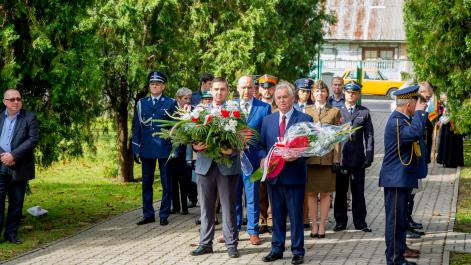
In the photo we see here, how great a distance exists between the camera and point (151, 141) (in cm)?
1313

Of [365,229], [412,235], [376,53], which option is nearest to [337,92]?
[365,229]

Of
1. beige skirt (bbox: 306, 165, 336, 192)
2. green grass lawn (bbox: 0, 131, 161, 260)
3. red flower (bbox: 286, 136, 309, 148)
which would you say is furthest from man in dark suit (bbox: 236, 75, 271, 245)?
green grass lawn (bbox: 0, 131, 161, 260)

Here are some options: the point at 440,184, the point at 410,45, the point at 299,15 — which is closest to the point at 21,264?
the point at 440,184

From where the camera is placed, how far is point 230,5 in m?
20.7

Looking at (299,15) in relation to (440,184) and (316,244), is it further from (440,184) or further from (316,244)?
(316,244)

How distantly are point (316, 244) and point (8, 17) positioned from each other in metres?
5.41

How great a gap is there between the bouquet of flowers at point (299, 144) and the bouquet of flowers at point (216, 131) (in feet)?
1.48

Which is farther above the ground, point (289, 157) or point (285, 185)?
point (289, 157)

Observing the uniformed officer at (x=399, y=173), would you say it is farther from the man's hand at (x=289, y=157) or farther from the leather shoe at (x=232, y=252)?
the leather shoe at (x=232, y=252)

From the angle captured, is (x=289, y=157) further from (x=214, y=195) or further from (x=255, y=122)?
(x=255, y=122)

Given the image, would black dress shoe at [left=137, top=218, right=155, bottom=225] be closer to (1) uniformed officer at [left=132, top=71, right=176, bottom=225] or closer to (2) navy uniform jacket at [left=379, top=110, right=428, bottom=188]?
(1) uniformed officer at [left=132, top=71, right=176, bottom=225]

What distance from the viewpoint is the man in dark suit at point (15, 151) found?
460 inches

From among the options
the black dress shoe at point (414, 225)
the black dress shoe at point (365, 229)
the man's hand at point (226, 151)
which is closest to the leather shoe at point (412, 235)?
the black dress shoe at point (414, 225)

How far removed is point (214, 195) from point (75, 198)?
20.4ft
